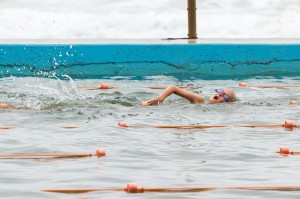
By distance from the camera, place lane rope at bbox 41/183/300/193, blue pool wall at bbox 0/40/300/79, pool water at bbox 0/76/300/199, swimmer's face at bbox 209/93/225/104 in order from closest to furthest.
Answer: lane rope at bbox 41/183/300/193 → pool water at bbox 0/76/300/199 → swimmer's face at bbox 209/93/225/104 → blue pool wall at bbox 0/40/300/79

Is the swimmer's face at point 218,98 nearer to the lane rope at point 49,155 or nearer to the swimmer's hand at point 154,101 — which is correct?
the swimmer's hand at point 154,101

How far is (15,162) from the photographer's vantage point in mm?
5656

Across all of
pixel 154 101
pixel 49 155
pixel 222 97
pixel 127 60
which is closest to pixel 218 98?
pixel 222 97

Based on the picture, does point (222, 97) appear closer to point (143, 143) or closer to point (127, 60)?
point (143, 143)

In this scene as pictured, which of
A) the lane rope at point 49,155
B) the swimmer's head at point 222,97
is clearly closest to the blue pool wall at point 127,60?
the swimmer's head at point 222,97

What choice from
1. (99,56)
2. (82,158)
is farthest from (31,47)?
(82,158)

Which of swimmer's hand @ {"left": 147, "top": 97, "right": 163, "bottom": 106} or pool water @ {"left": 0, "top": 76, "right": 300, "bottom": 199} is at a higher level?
swimmer's hand @ {"left": 147, "top": 97, "right": 163, "bottom": 106}

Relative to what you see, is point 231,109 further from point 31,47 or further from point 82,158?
point 31,47

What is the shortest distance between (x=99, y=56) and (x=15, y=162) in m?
6.98

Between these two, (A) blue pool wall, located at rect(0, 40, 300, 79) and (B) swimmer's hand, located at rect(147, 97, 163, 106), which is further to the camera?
(A) blue pool wall, located at rect(0, 40, 300, 79)

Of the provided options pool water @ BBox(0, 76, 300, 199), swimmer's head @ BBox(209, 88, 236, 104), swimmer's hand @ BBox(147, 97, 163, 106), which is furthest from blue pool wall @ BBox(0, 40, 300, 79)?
swimmer's hand @ BBox(147, 97, 163, 106)

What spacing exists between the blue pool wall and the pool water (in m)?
1.91

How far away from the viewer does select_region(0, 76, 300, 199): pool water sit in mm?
5043

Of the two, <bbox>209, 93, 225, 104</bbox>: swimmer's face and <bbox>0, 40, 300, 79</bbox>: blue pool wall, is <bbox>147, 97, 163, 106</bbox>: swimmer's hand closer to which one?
<bbox>209, 93, 225, 104</bbox>: swimmer's face
